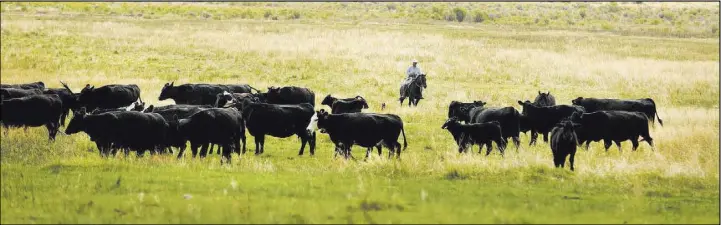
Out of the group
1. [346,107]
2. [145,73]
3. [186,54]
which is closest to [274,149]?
[346,107]

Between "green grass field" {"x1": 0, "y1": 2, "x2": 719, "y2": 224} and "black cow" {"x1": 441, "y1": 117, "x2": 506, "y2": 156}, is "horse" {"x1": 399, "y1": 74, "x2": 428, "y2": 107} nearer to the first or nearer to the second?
"green grass field" {"x1": 0, "y1": 2, "x2": 719, "y2": 224}

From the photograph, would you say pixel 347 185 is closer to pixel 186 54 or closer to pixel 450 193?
pixel 450 193

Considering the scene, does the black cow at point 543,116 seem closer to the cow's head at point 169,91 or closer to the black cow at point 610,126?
the black cow at point 610,126

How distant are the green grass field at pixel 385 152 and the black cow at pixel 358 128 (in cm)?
73

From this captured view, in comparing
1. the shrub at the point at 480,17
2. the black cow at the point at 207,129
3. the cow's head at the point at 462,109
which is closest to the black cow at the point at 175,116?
the black cow at the point at 207,129

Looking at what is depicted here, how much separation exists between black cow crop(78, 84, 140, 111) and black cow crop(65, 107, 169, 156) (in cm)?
615

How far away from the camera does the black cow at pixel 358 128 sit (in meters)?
18.2

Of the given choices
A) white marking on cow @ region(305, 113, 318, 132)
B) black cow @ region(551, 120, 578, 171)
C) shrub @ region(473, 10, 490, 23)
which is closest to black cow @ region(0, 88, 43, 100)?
white marking on cow @ region(305, 113, 318, 132)

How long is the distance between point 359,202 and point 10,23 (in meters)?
57.1

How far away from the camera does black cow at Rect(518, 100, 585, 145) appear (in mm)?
21469

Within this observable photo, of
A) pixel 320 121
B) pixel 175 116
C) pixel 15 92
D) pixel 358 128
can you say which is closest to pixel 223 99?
pixel 175 116

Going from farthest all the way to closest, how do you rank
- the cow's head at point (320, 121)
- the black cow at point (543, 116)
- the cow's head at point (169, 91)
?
the cow's head at point (169, 91) → the black cow at point (543, 116) → the cow's head at point (320, 121)

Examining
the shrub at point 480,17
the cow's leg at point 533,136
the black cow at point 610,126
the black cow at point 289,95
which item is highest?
the shrub at point 480,17

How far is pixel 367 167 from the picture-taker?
1631 centimetres
